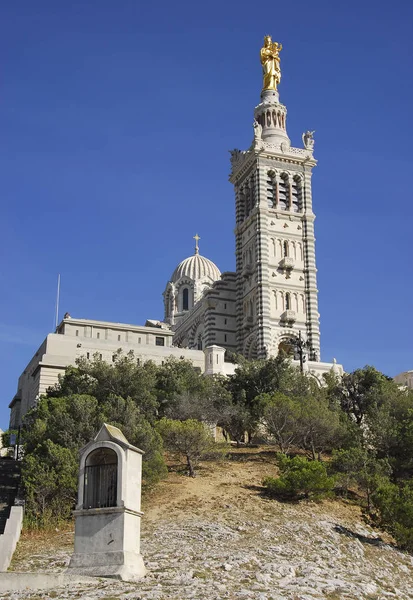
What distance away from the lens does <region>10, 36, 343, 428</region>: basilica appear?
6581 cm

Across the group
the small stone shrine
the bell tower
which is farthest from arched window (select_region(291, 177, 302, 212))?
the small stone shrine

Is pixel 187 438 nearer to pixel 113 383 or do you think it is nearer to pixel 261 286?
pixel 113 383

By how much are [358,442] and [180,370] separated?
15279mm

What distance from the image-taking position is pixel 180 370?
5450cm

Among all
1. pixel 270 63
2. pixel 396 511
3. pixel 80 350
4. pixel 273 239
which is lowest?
pixel 396 511

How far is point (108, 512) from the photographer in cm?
2128

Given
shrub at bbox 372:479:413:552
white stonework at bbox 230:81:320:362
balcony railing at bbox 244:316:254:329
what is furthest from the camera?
balcony railing at bbox 244:316:254:329

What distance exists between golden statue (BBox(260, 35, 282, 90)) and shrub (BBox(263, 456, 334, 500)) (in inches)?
2113

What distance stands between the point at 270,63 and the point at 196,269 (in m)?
24.8

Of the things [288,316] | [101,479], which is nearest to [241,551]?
[101,479]

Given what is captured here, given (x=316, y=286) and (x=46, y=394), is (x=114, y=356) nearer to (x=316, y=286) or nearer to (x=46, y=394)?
(x=46, y=394)

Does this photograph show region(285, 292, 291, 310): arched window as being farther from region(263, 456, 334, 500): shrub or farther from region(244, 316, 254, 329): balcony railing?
region(263, 456, 334, 500): shrub

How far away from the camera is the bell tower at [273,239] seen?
7006 cm

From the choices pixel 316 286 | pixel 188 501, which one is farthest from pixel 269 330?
pixel 188 501
